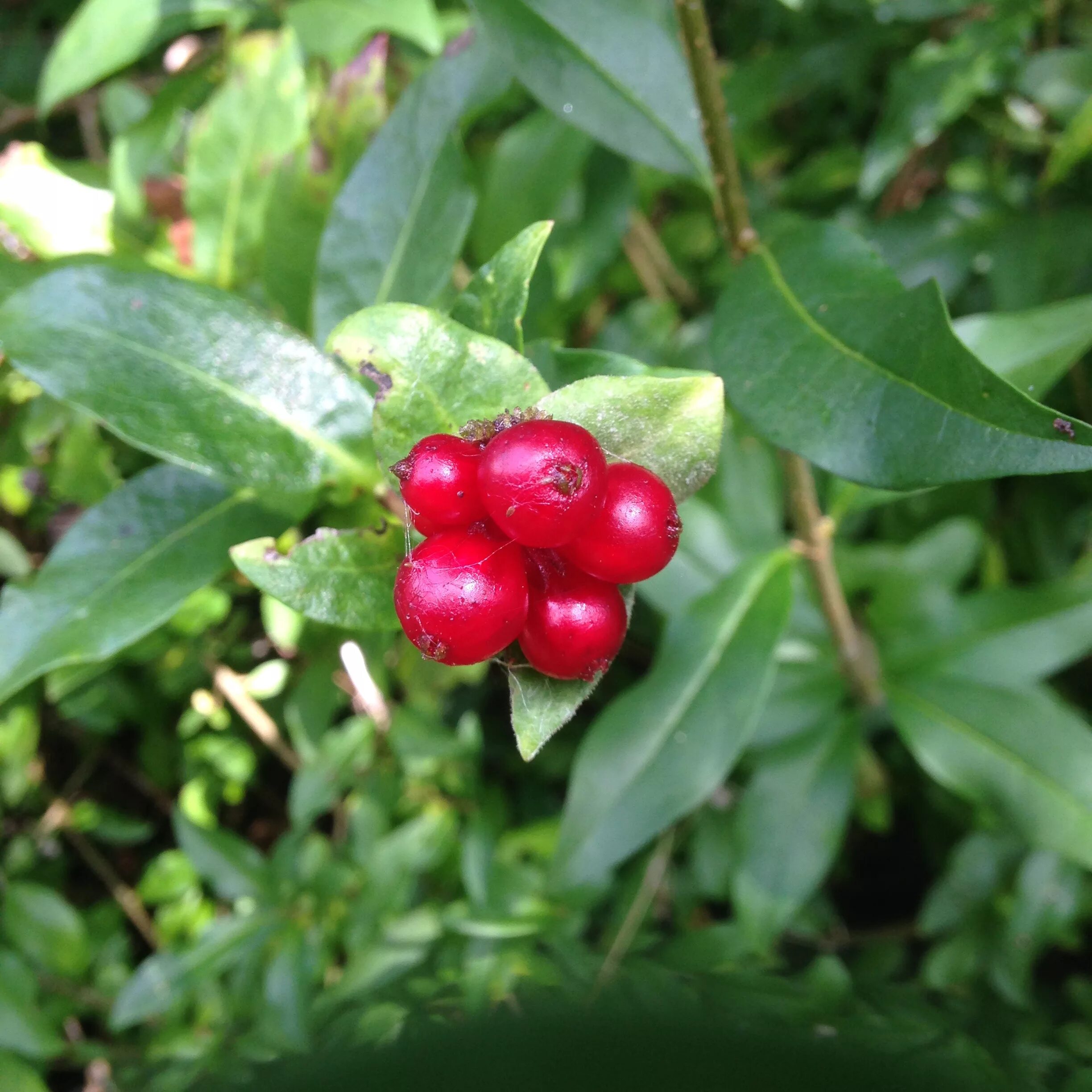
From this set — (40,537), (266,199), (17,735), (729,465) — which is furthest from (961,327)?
(17,735)

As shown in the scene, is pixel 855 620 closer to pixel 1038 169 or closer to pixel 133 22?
pixel 1038 169

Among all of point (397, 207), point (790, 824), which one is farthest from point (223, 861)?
point (397, 207)

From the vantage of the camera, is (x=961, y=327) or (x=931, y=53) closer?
(x=961, y=327)

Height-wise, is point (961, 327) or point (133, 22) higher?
point (133, 22)

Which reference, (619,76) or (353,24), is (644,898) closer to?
(619,76)

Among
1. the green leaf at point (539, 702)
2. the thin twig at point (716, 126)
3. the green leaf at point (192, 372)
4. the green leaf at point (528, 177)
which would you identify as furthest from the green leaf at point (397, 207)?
the green leaf at point (539, 702)

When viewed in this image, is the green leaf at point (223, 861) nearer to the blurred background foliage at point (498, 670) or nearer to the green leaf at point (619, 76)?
the blurred background foliage at point (498, 670)

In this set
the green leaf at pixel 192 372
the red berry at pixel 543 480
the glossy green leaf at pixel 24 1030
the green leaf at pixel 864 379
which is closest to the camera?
the red berry at pixel 543 480
